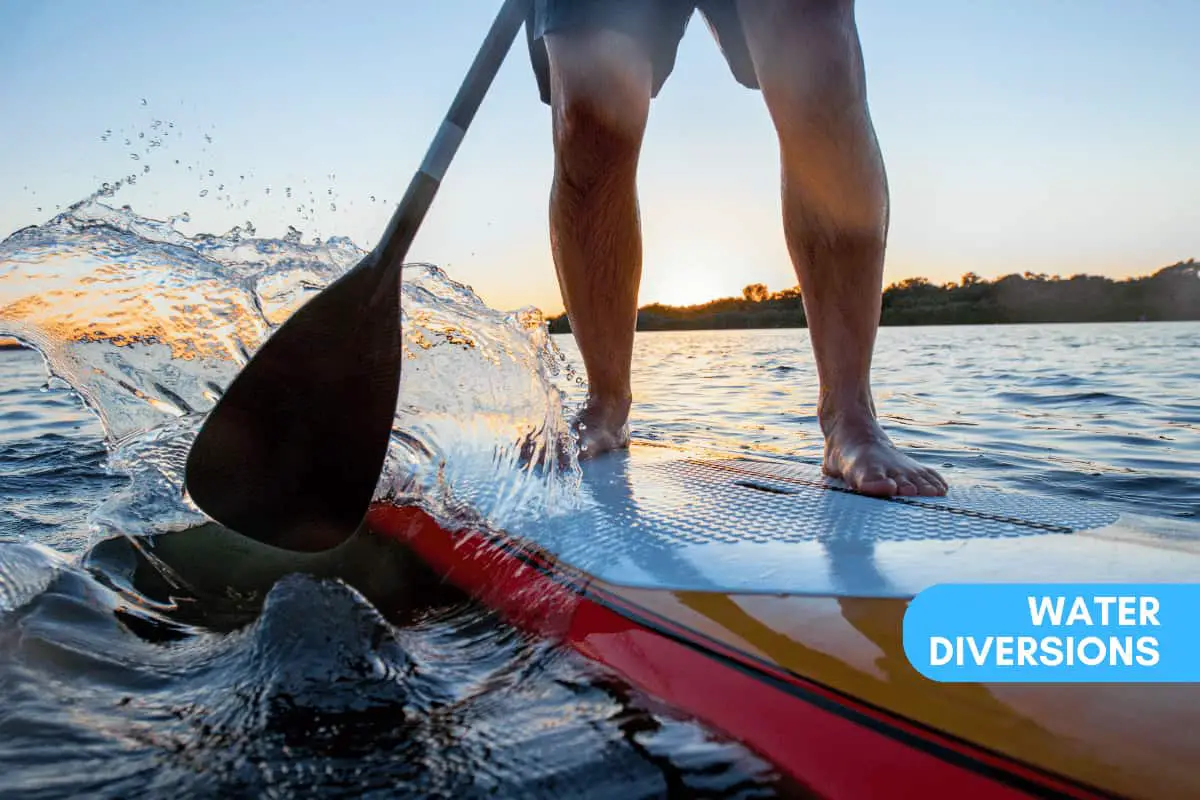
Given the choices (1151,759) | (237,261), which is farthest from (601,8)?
(1151,759)

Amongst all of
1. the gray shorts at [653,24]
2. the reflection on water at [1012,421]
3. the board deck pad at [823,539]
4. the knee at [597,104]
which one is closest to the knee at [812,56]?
the gray shorts at [653,24]

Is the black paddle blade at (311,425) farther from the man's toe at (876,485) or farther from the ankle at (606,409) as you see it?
the man's toe at (876,485)

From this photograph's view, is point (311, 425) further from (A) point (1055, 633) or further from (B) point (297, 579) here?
(A) point (1055, 633)

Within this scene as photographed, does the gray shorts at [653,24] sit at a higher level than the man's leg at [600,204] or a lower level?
higher

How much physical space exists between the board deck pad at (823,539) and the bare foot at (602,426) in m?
0.32

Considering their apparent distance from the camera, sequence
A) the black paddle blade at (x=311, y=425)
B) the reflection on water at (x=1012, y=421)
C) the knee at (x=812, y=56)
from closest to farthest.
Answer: the black paddle blade at (x=311, y=425) < the knee at (x=812, y=56) < the reflection on water at (x=1012, y=421)

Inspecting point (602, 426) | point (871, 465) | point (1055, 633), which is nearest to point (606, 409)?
point (602, 426)

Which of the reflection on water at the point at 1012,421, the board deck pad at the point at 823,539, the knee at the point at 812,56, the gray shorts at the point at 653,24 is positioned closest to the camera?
the board deck pad at the point at 823,539

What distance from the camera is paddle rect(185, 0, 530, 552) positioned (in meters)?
1.53

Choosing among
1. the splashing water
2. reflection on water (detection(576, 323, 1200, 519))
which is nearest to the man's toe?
the splashing water

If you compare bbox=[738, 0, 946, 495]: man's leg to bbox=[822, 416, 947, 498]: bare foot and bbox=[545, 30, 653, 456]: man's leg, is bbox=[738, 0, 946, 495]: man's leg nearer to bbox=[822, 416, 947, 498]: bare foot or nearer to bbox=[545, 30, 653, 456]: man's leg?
bbox=[822, 416, 947, 498]: bare foot

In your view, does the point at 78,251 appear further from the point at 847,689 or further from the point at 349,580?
the point at 847,689

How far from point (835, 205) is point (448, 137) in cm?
87

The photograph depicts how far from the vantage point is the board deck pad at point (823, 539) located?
3.81 ft
